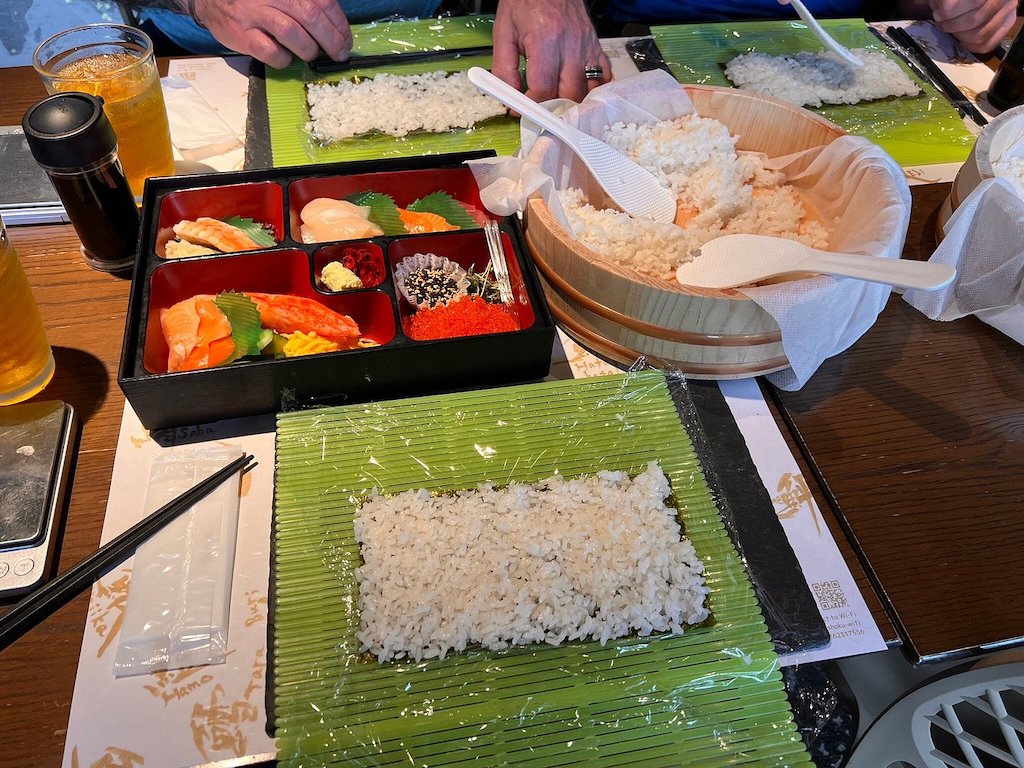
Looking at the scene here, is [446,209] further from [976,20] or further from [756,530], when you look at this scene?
[976,20]

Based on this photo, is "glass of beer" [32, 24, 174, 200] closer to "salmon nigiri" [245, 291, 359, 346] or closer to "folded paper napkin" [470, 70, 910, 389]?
"salmon nigiri" [245, 291, 359, 346]

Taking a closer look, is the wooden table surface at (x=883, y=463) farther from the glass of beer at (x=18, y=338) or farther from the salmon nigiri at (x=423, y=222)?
the salmon nigiri at (x=423, y=222)

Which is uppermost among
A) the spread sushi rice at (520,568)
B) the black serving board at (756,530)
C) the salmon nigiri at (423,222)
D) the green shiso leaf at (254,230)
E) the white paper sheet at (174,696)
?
the salmon nigiri at (423,222)

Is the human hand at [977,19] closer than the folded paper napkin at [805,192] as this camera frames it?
No

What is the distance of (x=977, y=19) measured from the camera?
2182 millimetres

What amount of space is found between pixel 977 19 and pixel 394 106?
73.6 inches

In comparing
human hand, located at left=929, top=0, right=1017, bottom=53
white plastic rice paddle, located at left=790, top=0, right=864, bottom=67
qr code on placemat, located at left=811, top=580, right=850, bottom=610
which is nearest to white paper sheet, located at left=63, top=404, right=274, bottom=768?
qr code on placemat, located at left=811, top=580, right=850, bottom=610

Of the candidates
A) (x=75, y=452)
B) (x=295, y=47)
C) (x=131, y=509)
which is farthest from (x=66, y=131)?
(x=295, y=47)

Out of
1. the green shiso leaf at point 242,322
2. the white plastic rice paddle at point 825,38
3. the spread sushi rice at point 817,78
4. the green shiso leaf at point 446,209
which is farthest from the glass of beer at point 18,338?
the white plastic rice paddle at point 825,38

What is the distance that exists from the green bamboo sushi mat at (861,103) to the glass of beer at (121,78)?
1420mm

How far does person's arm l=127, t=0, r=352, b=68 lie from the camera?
5.90 ft

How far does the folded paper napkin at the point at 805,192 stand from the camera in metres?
1.20

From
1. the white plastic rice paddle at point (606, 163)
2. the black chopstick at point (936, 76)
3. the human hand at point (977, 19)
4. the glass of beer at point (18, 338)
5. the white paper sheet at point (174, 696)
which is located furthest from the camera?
the human hand at point (977, 19)

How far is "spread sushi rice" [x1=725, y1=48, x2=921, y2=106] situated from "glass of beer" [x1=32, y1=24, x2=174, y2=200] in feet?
5.08
